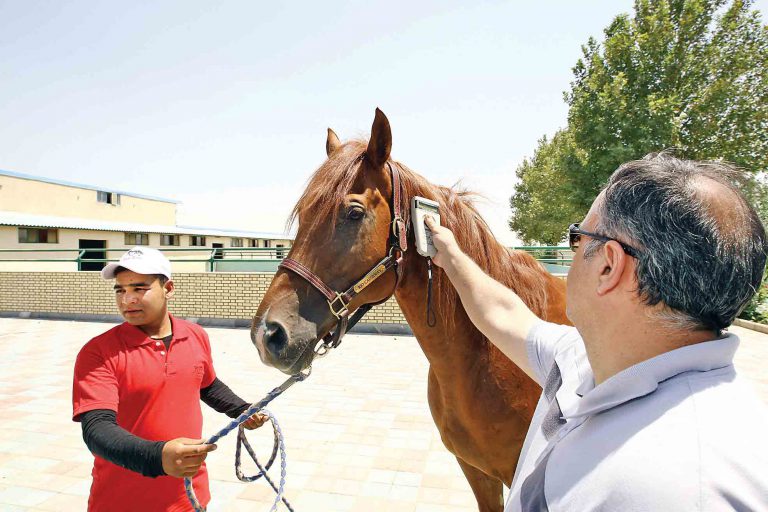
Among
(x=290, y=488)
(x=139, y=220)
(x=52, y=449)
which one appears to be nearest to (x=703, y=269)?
(x=290, y=488)

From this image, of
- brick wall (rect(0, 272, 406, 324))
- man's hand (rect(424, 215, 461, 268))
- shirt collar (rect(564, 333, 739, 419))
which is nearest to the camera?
shirt collar (rect(564, 333, 739, 419))

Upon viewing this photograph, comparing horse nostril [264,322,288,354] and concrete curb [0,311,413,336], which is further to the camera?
concrete curb [0,311,413,336]

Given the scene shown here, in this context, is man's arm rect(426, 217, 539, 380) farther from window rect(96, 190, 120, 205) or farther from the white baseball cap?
window rect(96, 190, 120, 205)

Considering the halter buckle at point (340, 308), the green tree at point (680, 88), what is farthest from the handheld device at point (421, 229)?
the green tree at point (680, 88)

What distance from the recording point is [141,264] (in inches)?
72.1

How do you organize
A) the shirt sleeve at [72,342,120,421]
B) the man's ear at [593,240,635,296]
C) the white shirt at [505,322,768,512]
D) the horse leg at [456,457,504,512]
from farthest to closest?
the horse leg at [456,457,504,512] < the shirt sleeve at [72,342,120,421] < the man's ear at [593,240,635,296] < the white shirt at [505,322,768,512]

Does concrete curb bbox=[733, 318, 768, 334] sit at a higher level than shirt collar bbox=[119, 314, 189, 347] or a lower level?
lower

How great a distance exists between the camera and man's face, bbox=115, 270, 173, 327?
1.81m

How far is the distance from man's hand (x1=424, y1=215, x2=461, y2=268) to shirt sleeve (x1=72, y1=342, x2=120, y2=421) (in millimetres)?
1431

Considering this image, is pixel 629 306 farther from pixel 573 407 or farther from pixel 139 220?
pixel 139 220

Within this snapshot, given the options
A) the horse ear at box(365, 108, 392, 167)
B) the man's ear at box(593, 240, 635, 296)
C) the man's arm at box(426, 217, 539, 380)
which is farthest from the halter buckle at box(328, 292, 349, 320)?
the man's ear at box(593, 240, 635, 296)

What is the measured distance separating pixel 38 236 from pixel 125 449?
25554mm

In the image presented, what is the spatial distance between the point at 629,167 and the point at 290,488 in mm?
3698

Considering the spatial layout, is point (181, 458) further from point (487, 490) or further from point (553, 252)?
point (553, 252)
